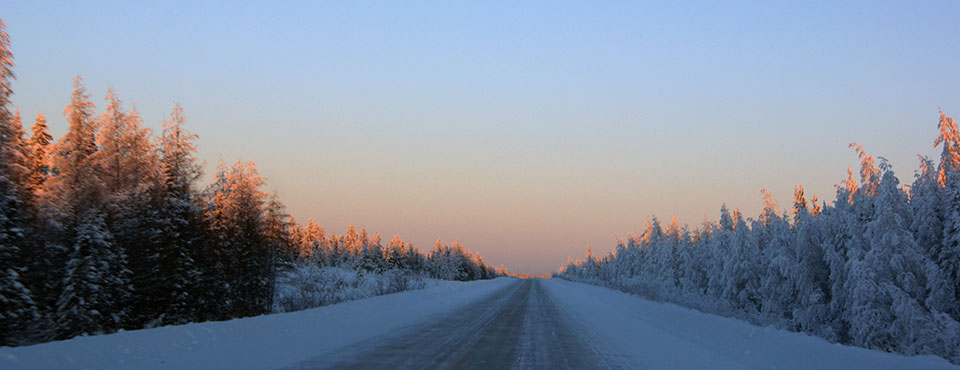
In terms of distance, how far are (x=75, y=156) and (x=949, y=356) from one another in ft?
78.3

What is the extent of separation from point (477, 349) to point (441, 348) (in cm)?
71

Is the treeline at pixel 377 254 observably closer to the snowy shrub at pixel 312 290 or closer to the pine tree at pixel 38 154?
the snowy shrub at pixel 312 290

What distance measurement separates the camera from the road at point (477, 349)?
855cm

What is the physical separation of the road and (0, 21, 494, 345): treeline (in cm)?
949

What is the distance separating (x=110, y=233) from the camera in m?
16.1

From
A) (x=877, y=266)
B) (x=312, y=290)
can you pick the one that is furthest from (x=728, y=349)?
(x=312, y=290)

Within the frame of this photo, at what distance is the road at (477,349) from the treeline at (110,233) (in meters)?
9.49

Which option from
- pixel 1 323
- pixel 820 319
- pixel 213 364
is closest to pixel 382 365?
pixel 213 364

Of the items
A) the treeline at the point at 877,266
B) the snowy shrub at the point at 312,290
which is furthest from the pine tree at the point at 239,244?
the treeline at the point at 877,266

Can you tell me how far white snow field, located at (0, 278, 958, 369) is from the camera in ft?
26.4

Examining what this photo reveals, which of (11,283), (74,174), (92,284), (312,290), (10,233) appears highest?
(74,174)

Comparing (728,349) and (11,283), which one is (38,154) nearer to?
(11,283)

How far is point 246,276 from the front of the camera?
82.0 feet

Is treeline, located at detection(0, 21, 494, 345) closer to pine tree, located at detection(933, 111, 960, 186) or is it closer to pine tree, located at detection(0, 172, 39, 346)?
pine tree, located at detection(0, 172, 39, 346)
